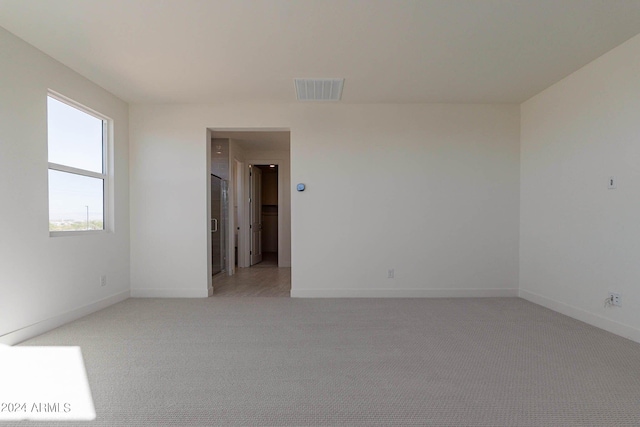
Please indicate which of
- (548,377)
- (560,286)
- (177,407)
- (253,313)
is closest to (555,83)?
(560,286)

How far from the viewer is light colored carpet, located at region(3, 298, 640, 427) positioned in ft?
6.44

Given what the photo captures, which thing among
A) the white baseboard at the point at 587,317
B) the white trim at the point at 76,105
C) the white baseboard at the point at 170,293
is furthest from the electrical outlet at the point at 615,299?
the white trim at the point at 76,105

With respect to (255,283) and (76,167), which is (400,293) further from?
(76,167)

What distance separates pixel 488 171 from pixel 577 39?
198cm

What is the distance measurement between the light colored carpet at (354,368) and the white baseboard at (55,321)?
13 cm

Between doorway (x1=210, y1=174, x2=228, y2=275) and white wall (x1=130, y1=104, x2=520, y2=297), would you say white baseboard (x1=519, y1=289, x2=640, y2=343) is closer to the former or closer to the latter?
white wall (x1=130, y1=104, x2=520, y2=297)

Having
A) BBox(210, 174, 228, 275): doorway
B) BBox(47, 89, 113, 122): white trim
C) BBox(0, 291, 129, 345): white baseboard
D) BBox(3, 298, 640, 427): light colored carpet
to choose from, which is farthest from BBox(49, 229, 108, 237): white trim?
BBox(210, 174, 228, 275): doorway

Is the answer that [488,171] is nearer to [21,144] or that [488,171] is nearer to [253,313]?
[253,313]

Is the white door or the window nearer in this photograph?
the window

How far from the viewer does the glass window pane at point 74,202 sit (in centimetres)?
355

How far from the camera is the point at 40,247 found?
332cm

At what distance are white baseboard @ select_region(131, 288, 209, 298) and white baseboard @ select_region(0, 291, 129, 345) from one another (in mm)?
224

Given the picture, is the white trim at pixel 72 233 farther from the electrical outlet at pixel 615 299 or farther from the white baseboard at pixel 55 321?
the electrical outlet at pixel 615 299

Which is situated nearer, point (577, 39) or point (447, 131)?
point (577, 39)
